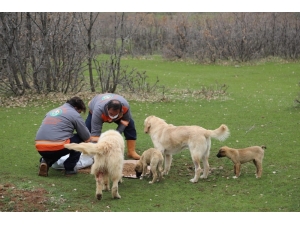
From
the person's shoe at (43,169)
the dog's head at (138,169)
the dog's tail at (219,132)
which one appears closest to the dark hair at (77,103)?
the person's shoe at (43,169)

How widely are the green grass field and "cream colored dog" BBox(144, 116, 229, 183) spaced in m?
0.36

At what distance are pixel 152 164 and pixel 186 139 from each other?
806mm

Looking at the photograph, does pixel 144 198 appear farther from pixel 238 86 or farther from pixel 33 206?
pixel 238 86

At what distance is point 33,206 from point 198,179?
10.2 ft

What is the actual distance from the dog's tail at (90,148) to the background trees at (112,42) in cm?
1006

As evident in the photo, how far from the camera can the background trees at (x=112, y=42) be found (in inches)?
688

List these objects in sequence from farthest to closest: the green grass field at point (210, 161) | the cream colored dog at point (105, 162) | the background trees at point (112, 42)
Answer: the background trees at point (112, 42)
the cream colored dog at point (105, 162)
the green grass field at point (210, 161)

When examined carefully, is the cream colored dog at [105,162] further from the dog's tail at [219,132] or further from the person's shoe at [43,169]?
the dog's tail at [219,132]

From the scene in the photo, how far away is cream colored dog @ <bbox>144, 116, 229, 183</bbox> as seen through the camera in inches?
340

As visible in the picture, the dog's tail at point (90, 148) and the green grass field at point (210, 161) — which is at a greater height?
the dog's tail at point (90, 148)

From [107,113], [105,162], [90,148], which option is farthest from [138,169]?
[90,148]

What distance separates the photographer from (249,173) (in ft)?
30.1

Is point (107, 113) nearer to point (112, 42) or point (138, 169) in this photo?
point (138, 169)

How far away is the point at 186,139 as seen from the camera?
348 inches
